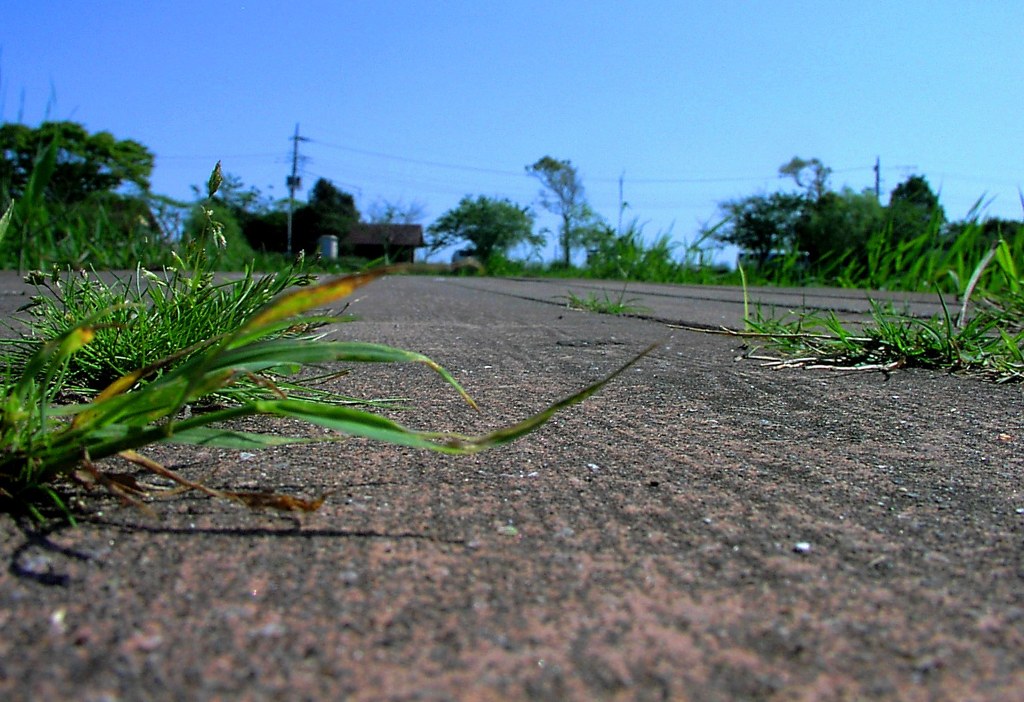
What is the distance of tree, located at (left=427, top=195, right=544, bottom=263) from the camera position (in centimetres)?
5172

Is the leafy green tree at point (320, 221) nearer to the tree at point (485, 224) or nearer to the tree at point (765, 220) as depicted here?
the tree at point (485, 224)

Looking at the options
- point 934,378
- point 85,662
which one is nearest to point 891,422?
point 934,378

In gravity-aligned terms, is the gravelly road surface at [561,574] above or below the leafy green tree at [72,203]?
below

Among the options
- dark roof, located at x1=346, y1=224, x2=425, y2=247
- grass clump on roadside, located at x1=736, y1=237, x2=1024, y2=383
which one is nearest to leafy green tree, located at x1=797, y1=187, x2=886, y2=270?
dark roof, located at x1=346, y1=224, x2=425, y2=247

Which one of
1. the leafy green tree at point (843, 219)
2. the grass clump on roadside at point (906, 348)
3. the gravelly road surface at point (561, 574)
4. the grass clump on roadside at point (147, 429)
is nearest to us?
the gravelly road surface at point (561, 574)

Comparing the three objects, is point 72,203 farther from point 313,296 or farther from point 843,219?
point 843,219

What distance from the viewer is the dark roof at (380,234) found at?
46562 mm

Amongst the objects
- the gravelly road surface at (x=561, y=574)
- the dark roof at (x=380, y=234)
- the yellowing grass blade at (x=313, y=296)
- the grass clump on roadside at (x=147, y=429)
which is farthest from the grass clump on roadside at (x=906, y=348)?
the dark roof at (x=380, y=234)

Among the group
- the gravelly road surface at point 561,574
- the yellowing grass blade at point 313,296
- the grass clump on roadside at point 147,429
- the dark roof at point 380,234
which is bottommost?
the gravelly road surface at point 561,574

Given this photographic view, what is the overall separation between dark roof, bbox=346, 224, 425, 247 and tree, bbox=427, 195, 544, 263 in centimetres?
197

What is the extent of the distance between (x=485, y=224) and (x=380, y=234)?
6.74 meters

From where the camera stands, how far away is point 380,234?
164 feet

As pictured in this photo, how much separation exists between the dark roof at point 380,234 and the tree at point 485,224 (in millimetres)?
1975

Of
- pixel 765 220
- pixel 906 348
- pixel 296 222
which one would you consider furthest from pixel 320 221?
pixel 906 348
